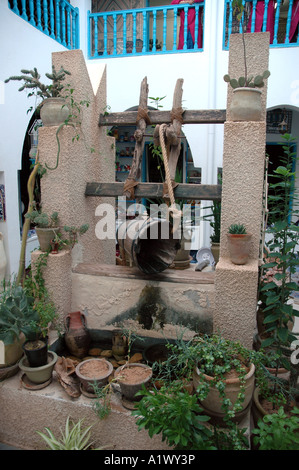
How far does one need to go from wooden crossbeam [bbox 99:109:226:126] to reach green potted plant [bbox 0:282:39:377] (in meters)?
1.99

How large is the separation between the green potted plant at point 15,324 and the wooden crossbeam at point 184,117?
1.99 m

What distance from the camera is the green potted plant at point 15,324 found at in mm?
2697

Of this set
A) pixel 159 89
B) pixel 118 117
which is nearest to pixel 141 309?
pixel 118 117

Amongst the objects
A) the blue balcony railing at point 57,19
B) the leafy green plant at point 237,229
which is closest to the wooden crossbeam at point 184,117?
the leafy green plant at point 237,229

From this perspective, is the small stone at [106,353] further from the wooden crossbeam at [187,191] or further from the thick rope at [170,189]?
the wooden crossbeam at [187,191]

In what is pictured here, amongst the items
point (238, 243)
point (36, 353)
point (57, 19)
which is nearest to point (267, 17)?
point (57, 19)

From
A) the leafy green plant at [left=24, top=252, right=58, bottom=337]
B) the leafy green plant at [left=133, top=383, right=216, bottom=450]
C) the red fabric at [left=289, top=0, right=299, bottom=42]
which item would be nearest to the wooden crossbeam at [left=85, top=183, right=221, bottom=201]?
the leafy green plant at [left=24, top=252, right=58, bottom=337]

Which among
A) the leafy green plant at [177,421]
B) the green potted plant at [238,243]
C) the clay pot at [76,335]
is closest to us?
the leafy green plant at [177,421]

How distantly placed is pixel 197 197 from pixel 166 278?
813mm

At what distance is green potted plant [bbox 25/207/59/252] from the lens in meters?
3.27

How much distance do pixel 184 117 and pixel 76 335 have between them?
2.28m

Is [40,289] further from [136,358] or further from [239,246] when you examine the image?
[239,246]

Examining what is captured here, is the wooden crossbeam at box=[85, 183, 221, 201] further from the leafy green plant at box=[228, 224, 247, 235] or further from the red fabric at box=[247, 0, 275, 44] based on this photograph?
the red fabric at box=[247, 0, 275, 44]

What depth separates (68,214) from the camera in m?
→ 3.39
